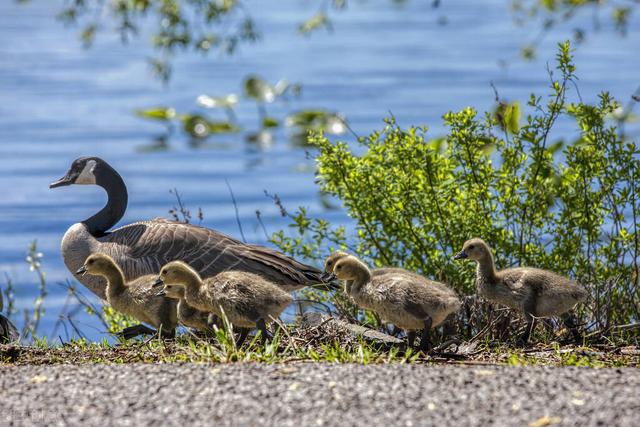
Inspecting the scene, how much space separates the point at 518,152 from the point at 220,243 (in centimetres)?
272

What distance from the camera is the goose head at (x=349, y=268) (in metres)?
8.51

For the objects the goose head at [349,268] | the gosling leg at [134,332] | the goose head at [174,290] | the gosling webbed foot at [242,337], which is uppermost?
the goose head at [349,268]

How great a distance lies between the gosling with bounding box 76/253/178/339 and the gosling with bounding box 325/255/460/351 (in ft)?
4.71

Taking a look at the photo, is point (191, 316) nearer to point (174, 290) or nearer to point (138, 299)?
point (174, 290)

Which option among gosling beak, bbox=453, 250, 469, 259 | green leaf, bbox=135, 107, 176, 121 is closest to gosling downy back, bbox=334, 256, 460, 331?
gosling beak, bbox=453, 250, 469, 259

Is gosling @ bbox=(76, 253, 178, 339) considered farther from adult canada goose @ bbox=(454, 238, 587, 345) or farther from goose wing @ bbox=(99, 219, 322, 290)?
adult canada goose @ bbox=(454, 238, 587, 345)

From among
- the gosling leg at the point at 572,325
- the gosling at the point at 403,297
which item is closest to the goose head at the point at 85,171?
the gosling at the point at 403,297

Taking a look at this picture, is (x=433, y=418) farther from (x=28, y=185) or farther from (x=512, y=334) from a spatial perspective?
(x=28, y=185)

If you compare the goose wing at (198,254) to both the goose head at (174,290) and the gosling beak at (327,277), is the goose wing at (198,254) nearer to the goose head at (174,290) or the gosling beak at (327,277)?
the gosling beak at (327,277)

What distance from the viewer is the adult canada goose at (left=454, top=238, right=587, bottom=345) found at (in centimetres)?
864

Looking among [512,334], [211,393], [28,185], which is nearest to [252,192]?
[28,185]

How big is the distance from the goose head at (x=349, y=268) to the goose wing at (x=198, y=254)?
1274 millimetres

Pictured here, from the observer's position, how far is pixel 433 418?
6.01 m

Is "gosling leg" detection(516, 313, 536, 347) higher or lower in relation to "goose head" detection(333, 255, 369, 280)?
lower
